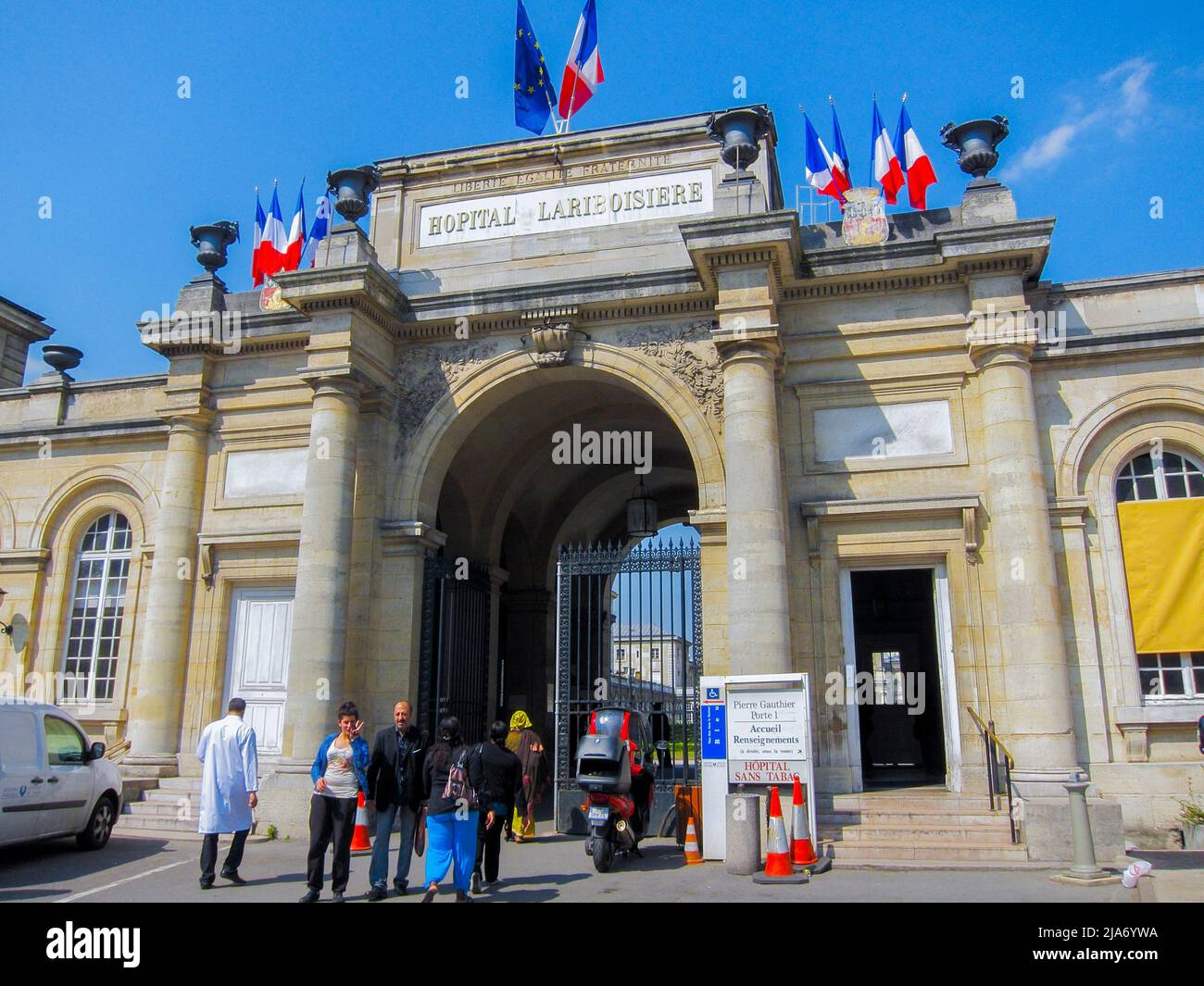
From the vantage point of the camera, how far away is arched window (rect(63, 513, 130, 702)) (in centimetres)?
1534

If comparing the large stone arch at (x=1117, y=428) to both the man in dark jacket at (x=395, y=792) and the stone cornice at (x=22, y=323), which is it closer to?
the man in dark jacket at (x=395, y=792)

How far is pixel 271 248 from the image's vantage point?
1634 cm

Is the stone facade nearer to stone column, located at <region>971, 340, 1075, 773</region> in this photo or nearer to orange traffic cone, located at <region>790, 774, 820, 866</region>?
stone column, located at <region>971, 340, 1075, 773</region>

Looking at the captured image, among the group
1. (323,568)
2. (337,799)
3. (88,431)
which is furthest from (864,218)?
(88,431)

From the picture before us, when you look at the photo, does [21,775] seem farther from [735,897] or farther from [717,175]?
[717,175]

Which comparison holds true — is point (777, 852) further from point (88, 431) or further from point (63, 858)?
point (88, 431)

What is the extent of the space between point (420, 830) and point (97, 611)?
9.68 metres

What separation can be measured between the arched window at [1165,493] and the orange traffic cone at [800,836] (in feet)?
15.7

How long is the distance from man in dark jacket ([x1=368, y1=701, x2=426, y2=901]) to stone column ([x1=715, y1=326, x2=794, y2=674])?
3.96 meters

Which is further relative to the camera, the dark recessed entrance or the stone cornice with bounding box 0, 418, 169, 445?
the dark recessed entrance

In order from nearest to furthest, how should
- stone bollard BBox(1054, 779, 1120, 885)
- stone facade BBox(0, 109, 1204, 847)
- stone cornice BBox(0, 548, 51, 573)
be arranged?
stone bollard BBox(1054, 779, 1120, 885)
stone facade BBox(0, 109, 1204, 847)
stone cornice BBox(0, 548, 51, 573)

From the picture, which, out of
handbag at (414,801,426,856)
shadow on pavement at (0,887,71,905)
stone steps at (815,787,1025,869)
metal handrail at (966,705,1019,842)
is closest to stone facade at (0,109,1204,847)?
metal handrail at (966,705,1019,842)
